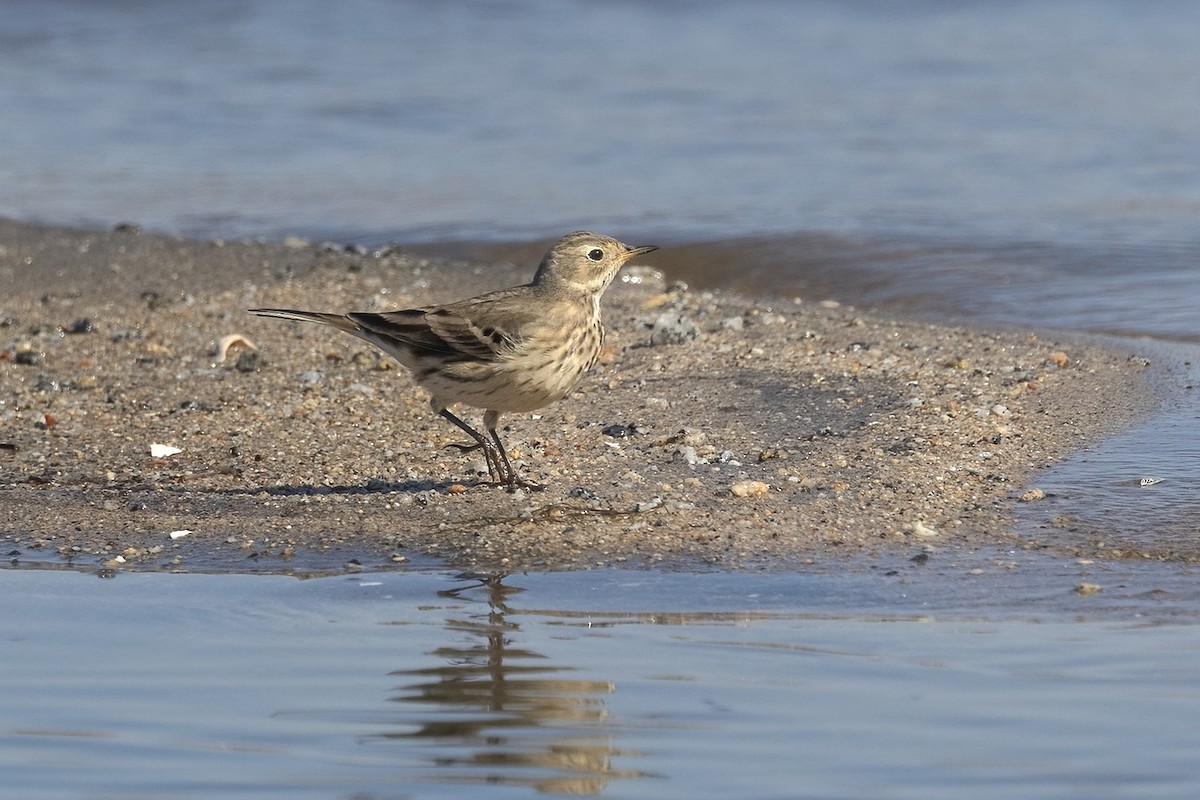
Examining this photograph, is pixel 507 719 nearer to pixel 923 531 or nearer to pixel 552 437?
pixel 923 531

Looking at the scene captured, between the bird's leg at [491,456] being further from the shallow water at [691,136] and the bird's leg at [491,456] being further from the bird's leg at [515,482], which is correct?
the shallow water at [691,136]

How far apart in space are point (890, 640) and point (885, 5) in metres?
19.9

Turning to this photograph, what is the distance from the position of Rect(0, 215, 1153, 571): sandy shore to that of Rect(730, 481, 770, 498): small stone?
0.01 m

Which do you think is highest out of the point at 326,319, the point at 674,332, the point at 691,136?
the point at 691,136

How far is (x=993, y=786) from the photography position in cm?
411

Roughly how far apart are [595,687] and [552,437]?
10.2ft

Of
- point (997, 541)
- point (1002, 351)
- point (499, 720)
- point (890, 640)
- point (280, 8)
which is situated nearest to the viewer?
point (499, 720)

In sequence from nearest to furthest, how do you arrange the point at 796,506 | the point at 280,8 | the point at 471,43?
the point at 796,506 < the point at 471,43 < the point at 280,8

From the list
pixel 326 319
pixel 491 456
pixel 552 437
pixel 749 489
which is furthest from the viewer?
pixel 552 437

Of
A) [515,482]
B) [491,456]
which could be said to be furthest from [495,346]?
[515,482]

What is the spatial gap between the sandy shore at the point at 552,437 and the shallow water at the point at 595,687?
0.44 meters

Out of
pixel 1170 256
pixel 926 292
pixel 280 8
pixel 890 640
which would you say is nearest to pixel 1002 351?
pixel 926 292

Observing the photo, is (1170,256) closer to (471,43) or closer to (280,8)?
(471,43)

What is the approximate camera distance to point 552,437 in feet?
25.9
